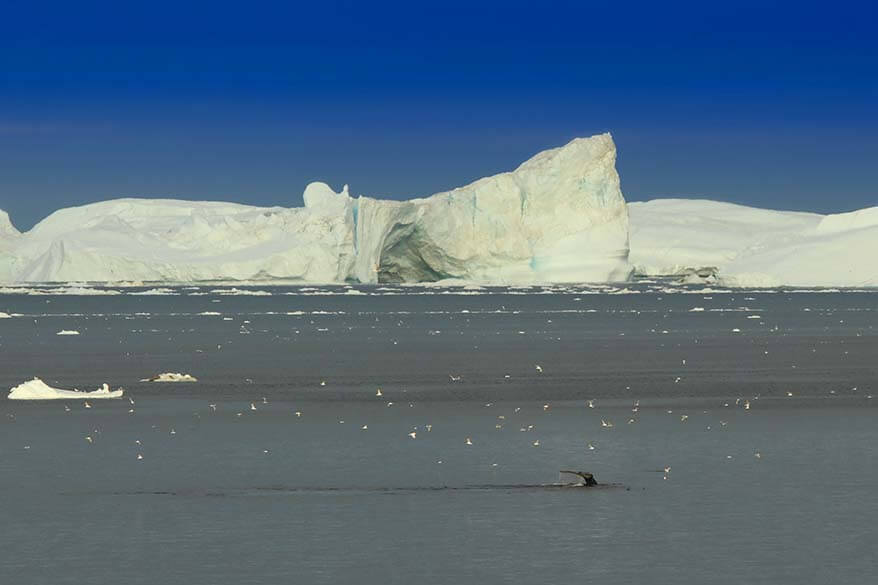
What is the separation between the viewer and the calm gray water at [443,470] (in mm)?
10258

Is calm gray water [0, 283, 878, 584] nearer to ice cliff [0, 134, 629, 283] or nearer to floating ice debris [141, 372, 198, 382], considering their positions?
floating ice debris [141, 372, 198, 382]

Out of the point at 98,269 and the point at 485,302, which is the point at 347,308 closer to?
the point at 485,302

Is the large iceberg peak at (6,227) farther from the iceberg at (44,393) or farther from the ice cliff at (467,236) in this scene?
the iceberg at (44,393)

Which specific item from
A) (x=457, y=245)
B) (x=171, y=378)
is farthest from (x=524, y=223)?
(x=171, y=378)

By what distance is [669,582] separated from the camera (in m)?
9.55

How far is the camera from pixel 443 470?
14.6 meters

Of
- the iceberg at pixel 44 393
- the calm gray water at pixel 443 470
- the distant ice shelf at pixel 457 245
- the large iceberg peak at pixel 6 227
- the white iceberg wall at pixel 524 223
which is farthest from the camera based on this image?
the large iceberg peak at pixel 6 227

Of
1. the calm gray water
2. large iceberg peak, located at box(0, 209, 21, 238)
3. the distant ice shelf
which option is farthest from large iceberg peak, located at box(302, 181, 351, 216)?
the calm gray water

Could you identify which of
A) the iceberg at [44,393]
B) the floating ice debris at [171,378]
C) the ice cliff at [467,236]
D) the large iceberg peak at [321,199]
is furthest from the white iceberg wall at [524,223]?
the iceberg at [44,393]

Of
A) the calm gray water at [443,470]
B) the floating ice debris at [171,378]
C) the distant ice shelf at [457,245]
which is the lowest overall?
the calm gray water at [443,470]

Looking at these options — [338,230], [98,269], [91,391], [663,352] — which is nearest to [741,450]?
[91,391]

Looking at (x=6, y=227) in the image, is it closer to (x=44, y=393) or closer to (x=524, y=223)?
(x=524, y=223)

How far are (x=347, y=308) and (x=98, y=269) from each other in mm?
52692

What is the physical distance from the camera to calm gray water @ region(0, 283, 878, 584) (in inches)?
404
